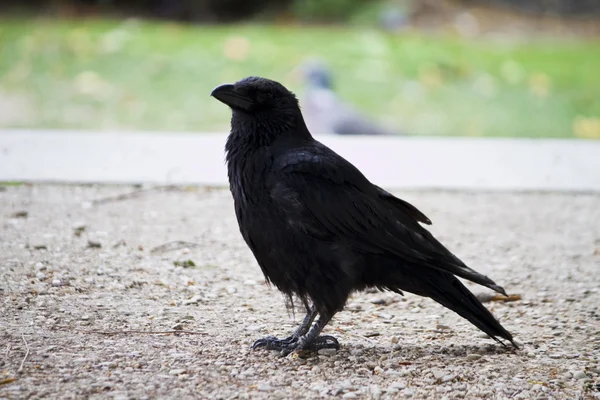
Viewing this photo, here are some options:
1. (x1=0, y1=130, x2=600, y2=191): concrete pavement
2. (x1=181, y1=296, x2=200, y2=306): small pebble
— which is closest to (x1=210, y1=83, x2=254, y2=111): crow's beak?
(x1=181, y1=296, x2=200, y2=306): small pebble

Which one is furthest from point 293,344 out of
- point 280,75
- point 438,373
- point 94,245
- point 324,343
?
point 280,75

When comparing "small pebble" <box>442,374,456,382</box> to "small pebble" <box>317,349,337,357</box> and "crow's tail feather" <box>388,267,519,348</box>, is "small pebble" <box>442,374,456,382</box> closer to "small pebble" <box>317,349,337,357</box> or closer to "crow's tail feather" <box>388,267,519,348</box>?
"crow's tail feather" <box>388,267,519,348</box>

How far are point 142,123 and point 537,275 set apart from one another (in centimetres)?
536

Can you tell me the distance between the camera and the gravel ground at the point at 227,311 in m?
3.17

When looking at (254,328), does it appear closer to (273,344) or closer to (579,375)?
(273,344)

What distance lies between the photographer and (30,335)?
344cm

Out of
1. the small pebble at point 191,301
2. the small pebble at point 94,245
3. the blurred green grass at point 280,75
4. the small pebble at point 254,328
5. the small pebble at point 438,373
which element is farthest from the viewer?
the blurred green grass at point 280,75

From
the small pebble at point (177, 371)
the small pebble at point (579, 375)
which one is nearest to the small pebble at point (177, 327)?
the small pebble at point (177, 371)

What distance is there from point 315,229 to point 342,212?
140 mm

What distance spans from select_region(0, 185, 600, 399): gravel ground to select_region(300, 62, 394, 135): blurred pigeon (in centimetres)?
202

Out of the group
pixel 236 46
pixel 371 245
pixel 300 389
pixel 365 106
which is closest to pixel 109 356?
pixel 300 389

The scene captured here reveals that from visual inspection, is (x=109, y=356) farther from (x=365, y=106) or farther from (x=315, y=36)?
(x=315, y=36)

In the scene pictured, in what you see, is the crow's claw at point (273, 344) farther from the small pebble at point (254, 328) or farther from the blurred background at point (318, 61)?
the blurred background at point (318, 61)

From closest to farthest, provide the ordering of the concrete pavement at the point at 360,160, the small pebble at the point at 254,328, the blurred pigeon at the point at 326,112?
the small pebble at the point at 254,328 < the concrete pavement at the point at 360,160 < the blurred pigeon at the point at 326,112
